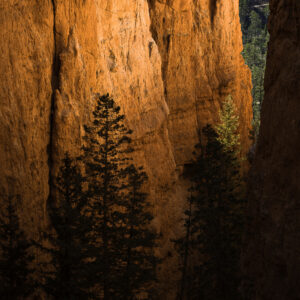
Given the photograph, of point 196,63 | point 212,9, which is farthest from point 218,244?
point 212,9

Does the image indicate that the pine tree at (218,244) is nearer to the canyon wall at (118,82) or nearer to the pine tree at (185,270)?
the pine tree at (185,270)

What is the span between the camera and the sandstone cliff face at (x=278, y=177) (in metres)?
5.52

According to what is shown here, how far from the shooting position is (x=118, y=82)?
21.1 meters

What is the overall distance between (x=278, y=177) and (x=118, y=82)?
53.6 ft

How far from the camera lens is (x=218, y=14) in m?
32.3

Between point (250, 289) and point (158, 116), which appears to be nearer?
point (250, 289)

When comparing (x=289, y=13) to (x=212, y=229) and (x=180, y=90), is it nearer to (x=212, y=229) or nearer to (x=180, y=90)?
(x=212, y=229)

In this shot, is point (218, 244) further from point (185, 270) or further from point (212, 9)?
point (212, 9)

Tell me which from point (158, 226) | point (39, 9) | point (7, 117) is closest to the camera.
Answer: point (7, 117)

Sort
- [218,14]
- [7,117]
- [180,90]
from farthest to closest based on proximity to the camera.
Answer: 1. [218,14]
2. [180,90]
3. [7,117]

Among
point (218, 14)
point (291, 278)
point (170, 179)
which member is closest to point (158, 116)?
point (170, 179)

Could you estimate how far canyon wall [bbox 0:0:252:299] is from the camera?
15.8 metres

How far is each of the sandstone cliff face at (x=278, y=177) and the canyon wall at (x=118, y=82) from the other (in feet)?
38.9

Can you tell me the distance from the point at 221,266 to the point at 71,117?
10.5m
